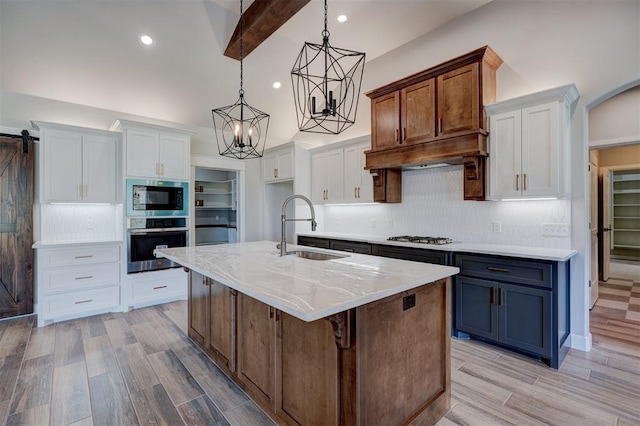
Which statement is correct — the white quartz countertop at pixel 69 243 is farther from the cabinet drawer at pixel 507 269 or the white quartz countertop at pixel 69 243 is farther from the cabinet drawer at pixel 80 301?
the cabinet drawer at pixel 507 269

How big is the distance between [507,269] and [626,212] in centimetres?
716

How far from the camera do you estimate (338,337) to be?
1429 mm

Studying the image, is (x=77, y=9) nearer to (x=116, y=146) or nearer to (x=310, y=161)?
(x=116, y=146)

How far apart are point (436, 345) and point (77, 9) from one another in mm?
4752

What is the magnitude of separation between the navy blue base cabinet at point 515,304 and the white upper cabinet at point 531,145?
713 mm

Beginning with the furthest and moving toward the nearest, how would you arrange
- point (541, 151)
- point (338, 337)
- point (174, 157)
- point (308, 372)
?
point (174, 157)
point (541, 151)
point (308, 372)
point (338, 337)

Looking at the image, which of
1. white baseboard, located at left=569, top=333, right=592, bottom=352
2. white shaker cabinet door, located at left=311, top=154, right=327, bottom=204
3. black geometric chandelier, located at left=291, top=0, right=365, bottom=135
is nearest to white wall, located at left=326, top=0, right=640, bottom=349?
white baseboard, located at left=569, top=333, right=592, bottom=352

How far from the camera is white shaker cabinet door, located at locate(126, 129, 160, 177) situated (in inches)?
162

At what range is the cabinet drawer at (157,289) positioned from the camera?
4180 mm

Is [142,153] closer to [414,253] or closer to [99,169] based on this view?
[99,169]

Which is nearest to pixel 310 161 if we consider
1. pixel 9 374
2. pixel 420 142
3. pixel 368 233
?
pixel 368 233

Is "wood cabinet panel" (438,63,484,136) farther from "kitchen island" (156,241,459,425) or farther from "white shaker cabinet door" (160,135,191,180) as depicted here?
"white shaker cabinet door" (160,135,191,180)

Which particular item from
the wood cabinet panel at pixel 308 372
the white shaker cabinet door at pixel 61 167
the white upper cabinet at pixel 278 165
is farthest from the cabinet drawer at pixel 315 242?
the white shaker cabinet door at pixel 61 167

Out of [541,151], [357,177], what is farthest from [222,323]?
[541,151]
